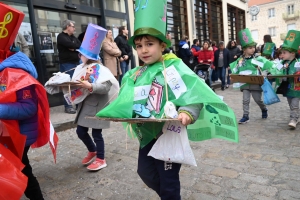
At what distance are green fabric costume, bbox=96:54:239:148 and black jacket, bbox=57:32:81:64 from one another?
401 cm

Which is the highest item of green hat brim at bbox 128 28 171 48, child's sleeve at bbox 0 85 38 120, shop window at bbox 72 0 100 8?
shop window at bbox 72 0 100 8

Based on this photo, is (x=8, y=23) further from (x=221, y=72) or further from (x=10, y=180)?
(x=221, y=72)

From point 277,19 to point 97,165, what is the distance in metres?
47.6

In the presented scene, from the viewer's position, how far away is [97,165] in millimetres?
3174

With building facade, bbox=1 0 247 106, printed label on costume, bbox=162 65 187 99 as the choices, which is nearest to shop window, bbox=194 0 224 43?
building facade, bbox=1 0 247 106

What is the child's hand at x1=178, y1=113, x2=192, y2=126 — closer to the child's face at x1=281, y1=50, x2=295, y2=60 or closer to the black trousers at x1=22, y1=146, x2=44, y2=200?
the black trousers at x1=22, y1=146, x2=44, y2=200

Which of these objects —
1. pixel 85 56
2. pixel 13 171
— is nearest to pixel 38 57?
pixel 85 56

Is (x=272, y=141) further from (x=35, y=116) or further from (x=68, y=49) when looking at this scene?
(x=68, y=49)

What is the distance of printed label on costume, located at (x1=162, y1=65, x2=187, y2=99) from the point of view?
175 centimetres

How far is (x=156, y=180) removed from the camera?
77.9 inches

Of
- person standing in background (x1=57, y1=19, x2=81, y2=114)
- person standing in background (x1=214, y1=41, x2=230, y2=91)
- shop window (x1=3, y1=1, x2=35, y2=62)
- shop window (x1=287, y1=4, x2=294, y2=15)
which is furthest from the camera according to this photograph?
shop window (x1=287, y1=4, x2=294, y2=15)

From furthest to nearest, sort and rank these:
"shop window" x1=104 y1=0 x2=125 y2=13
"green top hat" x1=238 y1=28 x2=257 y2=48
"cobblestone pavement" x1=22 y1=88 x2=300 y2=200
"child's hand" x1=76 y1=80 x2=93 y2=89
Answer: "shop window" x1=104 y1=0 x2=125 y2=13
"green top hat" x1=238 y1=28 x2=257 y2=48
"child's hand" x1=76 y1=80 x2=93 y2=89
"cobblestone pavement" x1=22 y1=88 x2=300 y2=200

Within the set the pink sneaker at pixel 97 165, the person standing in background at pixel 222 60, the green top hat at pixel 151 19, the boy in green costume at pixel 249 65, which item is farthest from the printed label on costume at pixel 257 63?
the person standing in background at pixel 222 60

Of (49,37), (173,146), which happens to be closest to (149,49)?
(173,146)
